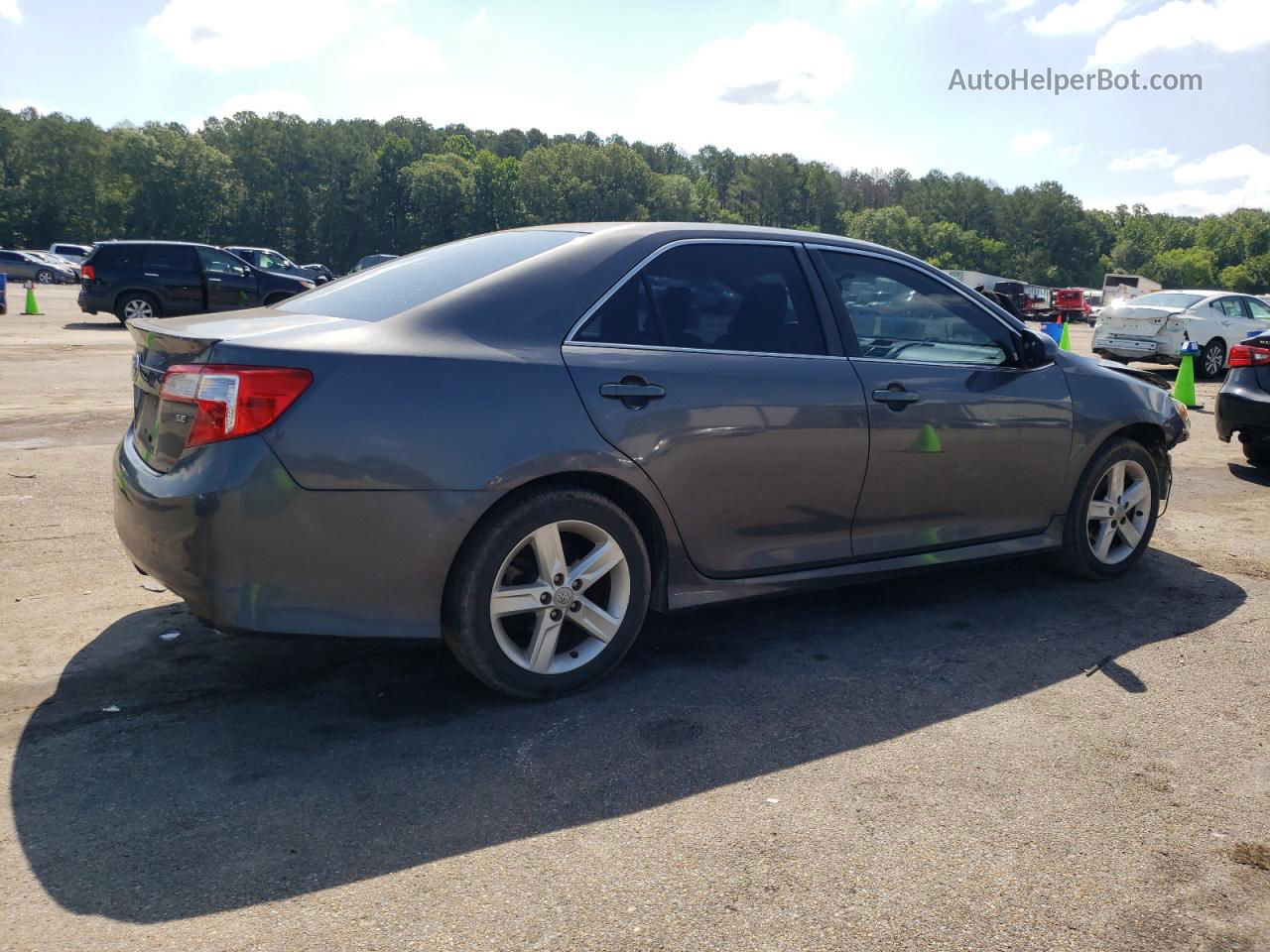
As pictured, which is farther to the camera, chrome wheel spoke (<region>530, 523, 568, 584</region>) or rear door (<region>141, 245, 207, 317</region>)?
rear door (<region>141, 245, 207, 317</region>)

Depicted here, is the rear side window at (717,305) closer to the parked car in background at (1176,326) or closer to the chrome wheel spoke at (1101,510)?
the chrome wheel spoke at (1101,510)

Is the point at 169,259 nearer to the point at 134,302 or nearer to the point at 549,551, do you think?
the point at 134,302

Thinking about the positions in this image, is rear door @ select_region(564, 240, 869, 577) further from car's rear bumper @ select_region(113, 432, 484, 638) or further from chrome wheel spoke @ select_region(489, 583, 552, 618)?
car's rear bumper @ select_region(113, 432, 484, 638)

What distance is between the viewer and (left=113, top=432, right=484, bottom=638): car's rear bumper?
10.7ft

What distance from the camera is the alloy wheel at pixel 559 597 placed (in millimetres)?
3676

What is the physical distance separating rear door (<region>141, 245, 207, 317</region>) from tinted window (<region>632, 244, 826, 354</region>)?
752 inches

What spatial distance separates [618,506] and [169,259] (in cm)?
2007

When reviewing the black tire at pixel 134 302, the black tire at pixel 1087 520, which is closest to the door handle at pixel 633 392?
the black tire at pixel 1087 520

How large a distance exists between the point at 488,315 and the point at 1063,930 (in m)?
2.46

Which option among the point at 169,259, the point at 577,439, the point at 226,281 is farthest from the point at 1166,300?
the point at 169,259

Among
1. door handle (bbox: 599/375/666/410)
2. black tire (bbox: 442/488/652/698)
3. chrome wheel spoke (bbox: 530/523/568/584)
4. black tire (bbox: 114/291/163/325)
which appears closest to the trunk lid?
door handle (bbox: 599/375/666/410)

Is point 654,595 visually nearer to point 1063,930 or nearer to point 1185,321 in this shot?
point 1063,930

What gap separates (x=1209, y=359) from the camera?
730 inches

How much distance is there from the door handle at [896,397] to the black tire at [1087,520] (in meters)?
1.29
